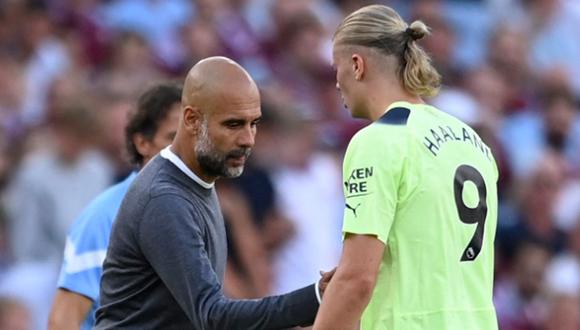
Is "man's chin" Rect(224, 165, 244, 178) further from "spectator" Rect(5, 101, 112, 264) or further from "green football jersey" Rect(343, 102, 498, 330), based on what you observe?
"spectator" Rect(5, 101, 112, 264)

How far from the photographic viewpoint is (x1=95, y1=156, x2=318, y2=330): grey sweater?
5137 millimetres

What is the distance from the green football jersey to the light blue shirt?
1.47 meters

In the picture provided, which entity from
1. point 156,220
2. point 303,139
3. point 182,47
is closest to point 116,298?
point 156,220

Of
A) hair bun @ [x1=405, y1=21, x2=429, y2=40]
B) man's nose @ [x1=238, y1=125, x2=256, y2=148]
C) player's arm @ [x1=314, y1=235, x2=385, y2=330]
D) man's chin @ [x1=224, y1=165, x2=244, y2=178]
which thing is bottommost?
player's arm @ [x1=314, y1=235, x2=385, y2=330]

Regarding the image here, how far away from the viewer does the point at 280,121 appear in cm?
996

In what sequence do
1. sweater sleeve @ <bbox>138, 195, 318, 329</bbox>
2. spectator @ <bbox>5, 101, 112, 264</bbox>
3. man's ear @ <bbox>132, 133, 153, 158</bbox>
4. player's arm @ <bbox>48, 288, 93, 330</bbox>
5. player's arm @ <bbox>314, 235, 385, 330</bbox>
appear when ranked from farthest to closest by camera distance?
spectator @ <bbox>5, 101, 112, 264</bbox>, man's ear @ <bbox>132, 133, 153, 158</bbox>, player's arm @ <bbox>48, 288, 93, 330</bbox>, sweater sleeve @ <bbox>138, 195, 318, 329</bbox>, player's arm @ <bbox>314, 235, 385, 330</bbox>

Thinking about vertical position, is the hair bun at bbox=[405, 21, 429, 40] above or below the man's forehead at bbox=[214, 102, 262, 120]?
above

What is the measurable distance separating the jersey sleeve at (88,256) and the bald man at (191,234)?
0.68m

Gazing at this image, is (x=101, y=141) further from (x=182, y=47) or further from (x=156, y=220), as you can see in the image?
(x=156, y=220)

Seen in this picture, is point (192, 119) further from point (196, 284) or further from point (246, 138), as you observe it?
point (196, 284)

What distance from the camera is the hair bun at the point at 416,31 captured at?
5285 millimetres

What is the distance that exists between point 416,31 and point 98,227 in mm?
1779

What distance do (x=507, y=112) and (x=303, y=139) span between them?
308 cm

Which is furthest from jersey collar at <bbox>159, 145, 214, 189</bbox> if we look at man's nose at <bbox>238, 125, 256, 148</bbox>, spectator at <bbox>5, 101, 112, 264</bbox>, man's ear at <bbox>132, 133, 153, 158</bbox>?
spectator at <bbox>5, 101, 112, 264</bbox>
